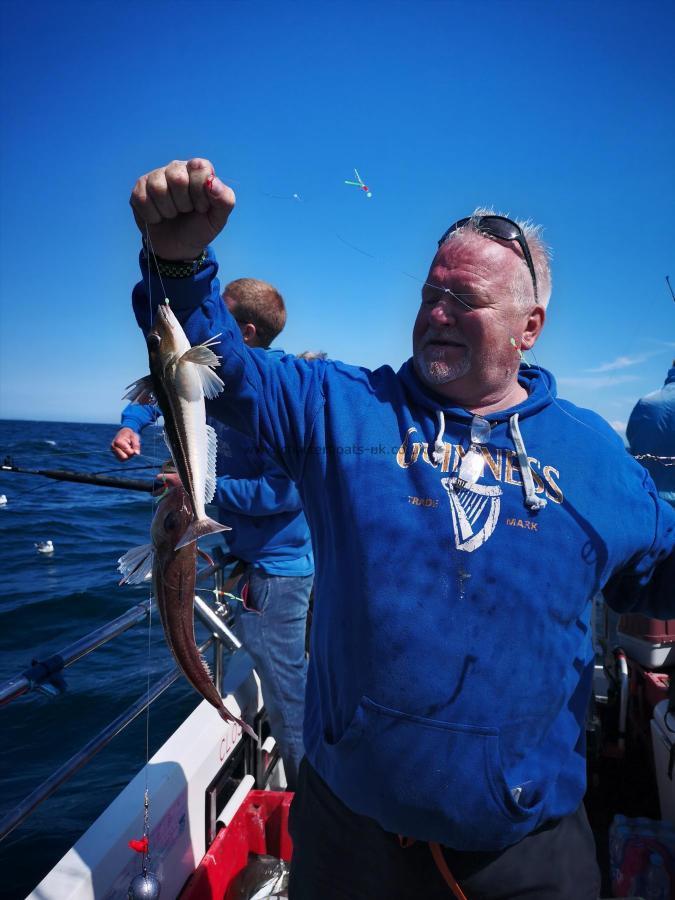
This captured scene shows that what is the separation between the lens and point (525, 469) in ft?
6.18

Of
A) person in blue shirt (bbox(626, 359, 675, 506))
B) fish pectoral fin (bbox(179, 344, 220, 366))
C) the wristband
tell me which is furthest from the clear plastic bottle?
the wristband

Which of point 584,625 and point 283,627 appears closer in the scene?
point 584,625

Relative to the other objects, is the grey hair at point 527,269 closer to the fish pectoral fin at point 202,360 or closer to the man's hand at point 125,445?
the fish pectoral fin at point 202,360

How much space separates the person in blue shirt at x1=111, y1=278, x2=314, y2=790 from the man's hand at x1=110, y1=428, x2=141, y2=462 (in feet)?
0.07

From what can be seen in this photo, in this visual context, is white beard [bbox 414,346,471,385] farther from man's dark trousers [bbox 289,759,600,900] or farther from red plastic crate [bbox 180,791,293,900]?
red plastic crate [bbox 180,791,293,900]

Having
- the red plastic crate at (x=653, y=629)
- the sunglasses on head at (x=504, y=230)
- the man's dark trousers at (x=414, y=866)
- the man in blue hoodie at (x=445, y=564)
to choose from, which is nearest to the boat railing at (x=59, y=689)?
the man in blue hoodie at (x=445, y=564)

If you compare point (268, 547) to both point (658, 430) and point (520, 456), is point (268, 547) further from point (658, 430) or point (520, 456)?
point (658, 430)

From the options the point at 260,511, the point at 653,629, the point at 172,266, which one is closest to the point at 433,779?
the point at 172,266

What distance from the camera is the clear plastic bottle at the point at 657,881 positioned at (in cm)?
275

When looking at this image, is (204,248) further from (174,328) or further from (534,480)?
(534,480)

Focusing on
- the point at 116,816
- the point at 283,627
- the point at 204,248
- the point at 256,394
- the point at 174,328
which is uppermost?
the point at 204,248

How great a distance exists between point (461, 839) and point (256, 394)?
1.51 metres

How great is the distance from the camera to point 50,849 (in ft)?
15.6

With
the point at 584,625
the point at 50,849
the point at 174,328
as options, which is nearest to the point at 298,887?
the point at 584,625
